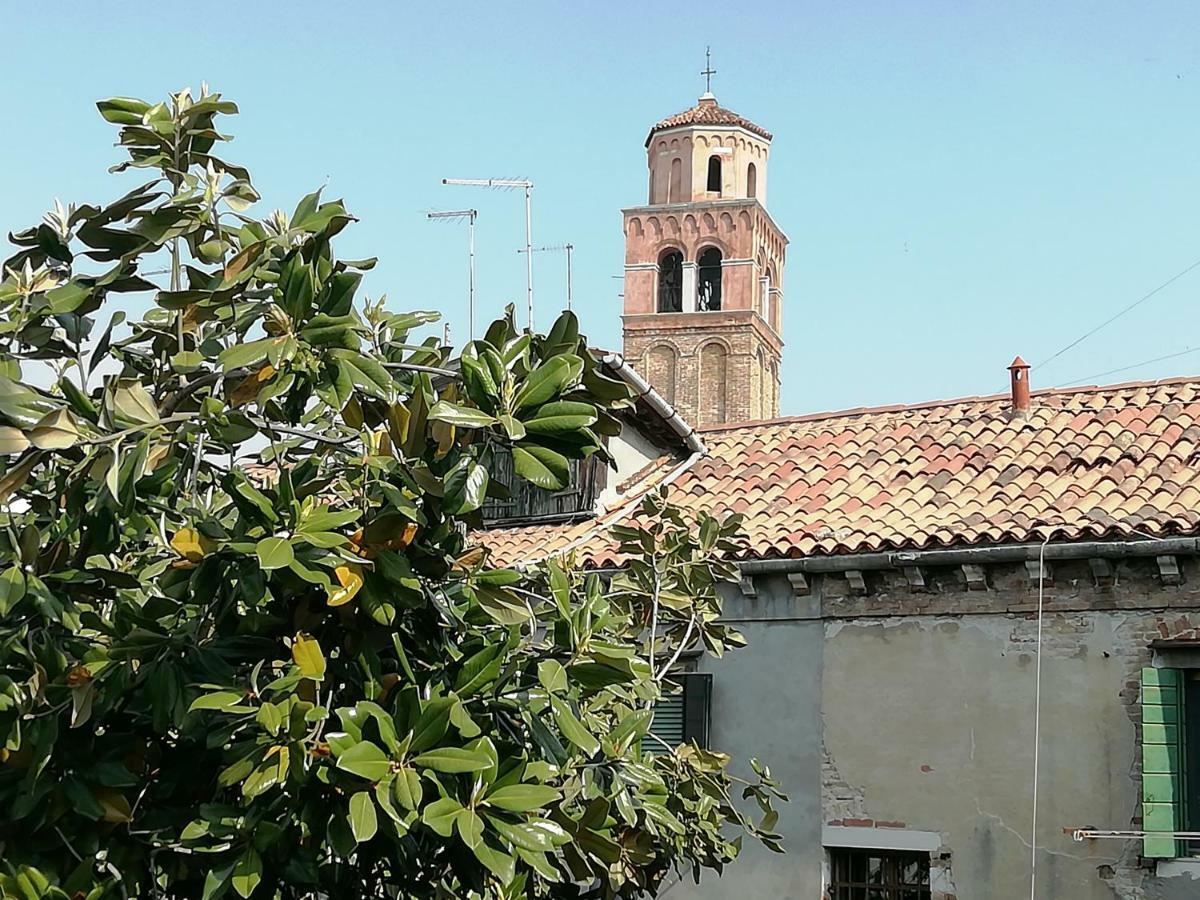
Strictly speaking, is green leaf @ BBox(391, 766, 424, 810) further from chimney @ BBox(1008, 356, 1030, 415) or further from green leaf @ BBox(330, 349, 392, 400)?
chimney @ BBox(1008, 356, 1030, 415)

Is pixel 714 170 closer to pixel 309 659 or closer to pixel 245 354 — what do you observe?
pixel 245 354

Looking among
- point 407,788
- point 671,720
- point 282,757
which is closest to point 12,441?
point 282,757

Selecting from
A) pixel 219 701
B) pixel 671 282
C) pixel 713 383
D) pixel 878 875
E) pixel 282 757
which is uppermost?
pixel 671 282

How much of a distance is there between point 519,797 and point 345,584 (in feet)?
2.05

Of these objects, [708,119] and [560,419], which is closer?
[560,419]

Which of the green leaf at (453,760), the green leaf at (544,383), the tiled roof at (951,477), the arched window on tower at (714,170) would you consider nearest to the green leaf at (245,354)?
the green leaf at (544,383)

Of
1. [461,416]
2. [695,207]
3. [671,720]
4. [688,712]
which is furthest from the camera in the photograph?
[695,207]

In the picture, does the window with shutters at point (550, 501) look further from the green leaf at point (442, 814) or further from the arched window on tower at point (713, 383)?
the arched window on tower at point (713, 383)

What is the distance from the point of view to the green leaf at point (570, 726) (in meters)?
3.71

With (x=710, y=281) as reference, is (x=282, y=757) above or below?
below

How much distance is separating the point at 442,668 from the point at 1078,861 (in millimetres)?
6990

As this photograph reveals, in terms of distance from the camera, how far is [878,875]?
10.3 m

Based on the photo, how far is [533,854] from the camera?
3408mm

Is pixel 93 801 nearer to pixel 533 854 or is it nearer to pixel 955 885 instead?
pixel 533 854
